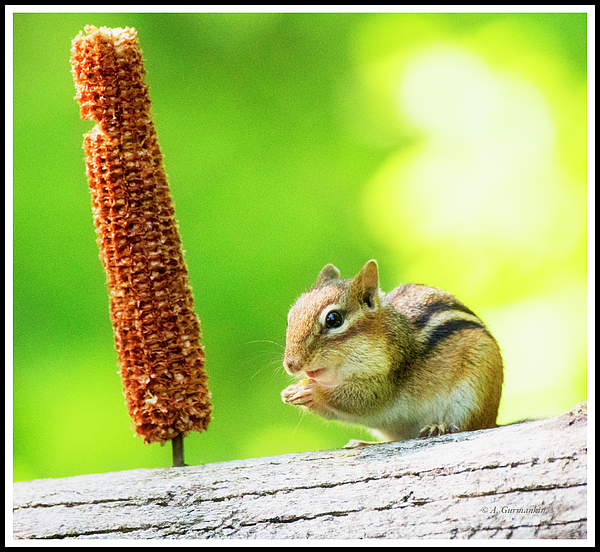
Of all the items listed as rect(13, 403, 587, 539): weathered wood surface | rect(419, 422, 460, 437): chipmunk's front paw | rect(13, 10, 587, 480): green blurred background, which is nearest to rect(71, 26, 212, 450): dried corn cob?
rect(13, 403, 587, 539): weathered wood surface

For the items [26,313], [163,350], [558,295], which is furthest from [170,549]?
[558,295]

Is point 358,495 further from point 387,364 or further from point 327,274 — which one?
point 327,274

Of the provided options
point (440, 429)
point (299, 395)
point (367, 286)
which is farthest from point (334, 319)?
point (440, 429)

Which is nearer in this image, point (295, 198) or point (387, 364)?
point (387, 364)

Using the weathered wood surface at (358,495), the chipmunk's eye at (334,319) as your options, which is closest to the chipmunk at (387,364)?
the chipmunk's eye at (334,319)

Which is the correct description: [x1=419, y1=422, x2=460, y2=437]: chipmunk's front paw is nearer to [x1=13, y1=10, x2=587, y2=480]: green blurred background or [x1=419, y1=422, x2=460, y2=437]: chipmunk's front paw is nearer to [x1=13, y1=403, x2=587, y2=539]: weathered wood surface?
[x1=13, y1=403, x2=587, y2=539]: weathered wood surface
